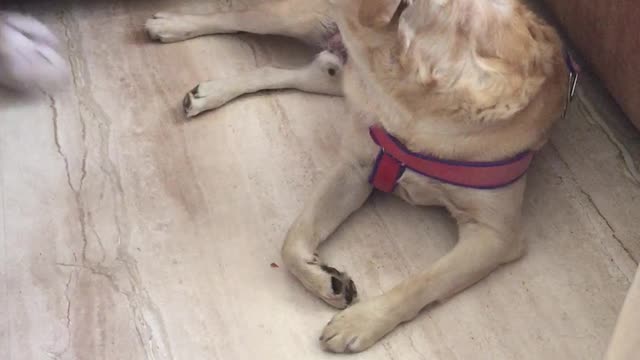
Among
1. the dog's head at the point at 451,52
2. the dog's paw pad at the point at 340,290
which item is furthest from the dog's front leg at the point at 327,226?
the dog's head at the point at 451,52

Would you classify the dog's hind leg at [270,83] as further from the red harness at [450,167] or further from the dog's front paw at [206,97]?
the red harness at [450,167]

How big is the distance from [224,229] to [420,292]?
1.56ft

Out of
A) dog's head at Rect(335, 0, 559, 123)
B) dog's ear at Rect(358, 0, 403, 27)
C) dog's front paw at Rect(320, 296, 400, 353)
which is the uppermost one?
dog's ear at Rect(358, 0, 403, 27)

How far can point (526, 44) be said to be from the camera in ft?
5.30

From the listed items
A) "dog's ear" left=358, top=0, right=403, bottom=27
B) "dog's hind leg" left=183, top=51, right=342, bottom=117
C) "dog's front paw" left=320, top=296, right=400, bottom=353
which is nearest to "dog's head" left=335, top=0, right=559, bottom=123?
"dog's ear" left=358, top=0, right=403, bottom=27

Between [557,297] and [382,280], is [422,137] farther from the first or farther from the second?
[557,297]

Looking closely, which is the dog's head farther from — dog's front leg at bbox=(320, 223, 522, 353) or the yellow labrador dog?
dog's front leg at bbox=(320, 223, 522, 353)

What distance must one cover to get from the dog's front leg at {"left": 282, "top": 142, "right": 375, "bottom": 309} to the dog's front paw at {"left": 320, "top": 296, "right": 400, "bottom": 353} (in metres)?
0.06

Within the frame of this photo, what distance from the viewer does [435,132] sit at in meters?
1.70

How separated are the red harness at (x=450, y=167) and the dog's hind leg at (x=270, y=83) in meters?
0.42

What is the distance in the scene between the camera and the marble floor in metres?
1.72

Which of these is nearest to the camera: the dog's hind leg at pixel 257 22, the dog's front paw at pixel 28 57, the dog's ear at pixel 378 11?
the dog's ear at pixel 378 11

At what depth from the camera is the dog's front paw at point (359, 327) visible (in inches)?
65.5

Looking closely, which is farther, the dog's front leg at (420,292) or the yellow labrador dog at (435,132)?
the dog's front leg at (420,292)
